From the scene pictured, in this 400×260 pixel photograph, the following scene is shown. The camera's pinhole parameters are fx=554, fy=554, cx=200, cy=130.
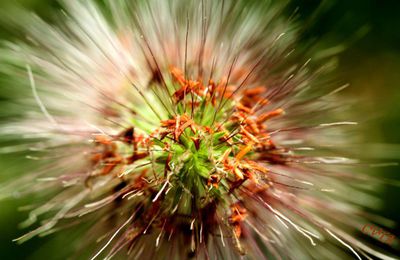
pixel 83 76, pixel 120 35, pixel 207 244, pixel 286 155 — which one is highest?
pixel 120 35

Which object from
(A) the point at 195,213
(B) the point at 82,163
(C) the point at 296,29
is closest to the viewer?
(A) the point at 195,213

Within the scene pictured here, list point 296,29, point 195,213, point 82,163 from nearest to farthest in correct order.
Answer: point 195,213, point 82,163, point 296,29

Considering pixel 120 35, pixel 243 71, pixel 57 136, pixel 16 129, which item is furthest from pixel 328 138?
pixel 16 129

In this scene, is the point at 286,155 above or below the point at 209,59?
below

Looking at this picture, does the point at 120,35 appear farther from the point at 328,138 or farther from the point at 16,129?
the point at 328,138

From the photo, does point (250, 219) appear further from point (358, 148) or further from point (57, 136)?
point (57, 136)

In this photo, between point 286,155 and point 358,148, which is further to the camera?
point 358,148
